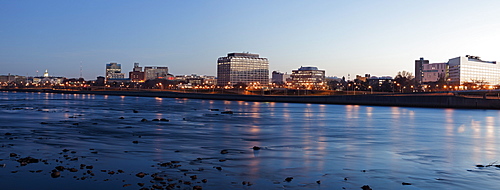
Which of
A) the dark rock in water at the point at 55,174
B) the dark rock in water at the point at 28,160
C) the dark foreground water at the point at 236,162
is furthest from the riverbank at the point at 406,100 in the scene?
the dark rock in water at the point at 55,174

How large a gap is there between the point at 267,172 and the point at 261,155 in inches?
185

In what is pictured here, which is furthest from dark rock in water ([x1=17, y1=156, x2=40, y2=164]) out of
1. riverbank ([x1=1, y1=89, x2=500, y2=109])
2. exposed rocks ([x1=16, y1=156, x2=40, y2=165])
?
riverbank ([x1=1, y1=89, x2=500, y2=109])

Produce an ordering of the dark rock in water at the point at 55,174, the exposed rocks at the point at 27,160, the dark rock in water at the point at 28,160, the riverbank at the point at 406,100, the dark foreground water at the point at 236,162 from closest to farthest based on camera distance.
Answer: the dark foreground water at the point at 236,162 → the dark rock in water at the point at 55,174 → the exposed rocks at the point at 27,160 → the dark rock in water at the point at 28,160 → the riverbank at the point at 406,100

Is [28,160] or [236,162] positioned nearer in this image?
[28,160]

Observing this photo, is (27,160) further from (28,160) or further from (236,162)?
(236,162)

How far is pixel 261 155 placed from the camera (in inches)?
871

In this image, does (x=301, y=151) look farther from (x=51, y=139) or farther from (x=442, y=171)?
(x=51, y=139)

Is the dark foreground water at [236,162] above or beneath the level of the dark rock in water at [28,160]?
beneath

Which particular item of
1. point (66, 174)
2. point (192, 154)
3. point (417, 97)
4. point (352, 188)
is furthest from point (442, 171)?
point (417, 97)

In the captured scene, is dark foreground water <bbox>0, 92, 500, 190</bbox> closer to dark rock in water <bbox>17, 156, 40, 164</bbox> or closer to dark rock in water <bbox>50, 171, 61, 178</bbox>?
dark rock in water <bbox>17, 156, 40, 164</bbox>

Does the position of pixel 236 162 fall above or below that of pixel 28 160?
below

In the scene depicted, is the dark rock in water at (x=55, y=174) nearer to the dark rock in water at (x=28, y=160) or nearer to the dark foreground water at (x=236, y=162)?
the dark foreground water at (x=236, y=162)

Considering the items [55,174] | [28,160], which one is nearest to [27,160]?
[28,160]

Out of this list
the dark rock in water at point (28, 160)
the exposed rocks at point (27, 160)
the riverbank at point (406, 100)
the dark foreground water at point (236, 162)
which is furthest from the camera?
the riverbank at point (406, 100)
